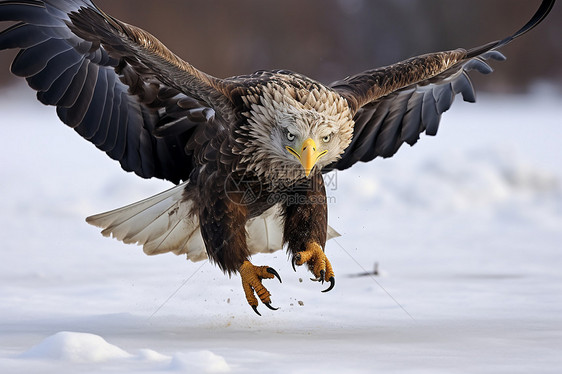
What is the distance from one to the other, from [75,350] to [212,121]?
5.51 feet

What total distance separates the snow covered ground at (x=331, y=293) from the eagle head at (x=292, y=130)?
0.71m

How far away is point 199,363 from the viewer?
3.52m

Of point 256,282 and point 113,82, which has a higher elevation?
point 113,82

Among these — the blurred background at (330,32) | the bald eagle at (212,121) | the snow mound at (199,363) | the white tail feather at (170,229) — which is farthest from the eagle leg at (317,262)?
the blurred background at (330,32)

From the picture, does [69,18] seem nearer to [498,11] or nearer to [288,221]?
[288,221]

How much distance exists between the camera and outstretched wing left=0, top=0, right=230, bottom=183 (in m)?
4.34

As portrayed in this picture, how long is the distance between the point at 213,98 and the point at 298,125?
48cm

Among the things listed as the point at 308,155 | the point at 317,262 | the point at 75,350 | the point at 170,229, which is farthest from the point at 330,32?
the point at 75,350

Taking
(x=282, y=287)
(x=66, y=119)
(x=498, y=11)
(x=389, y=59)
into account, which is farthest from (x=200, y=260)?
(x=498, y=11)

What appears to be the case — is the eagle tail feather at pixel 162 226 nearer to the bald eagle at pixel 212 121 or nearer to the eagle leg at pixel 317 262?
the bald eagle at pixel 212 121

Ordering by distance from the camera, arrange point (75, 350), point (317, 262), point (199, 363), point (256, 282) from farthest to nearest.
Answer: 1. point (317, 262)
2. point (256, 282)
3. point (75, 350)
4. point (199, 363)

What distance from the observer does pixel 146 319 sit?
15.2ft

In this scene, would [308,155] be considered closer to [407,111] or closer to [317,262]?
[317,262]

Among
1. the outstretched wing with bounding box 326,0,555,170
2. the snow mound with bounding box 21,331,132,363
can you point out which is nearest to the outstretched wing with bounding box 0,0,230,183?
the outstretched wing with bounding box 326,0,555,170
